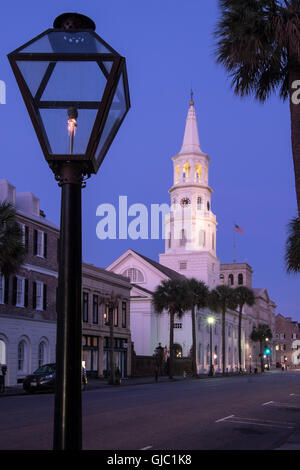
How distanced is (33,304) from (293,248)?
22.7 m

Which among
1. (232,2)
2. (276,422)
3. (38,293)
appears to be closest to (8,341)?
(38,293)

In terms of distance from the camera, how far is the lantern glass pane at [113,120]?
4.95 metres

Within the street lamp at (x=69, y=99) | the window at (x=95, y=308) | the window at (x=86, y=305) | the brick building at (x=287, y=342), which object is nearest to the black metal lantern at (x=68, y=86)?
the street lamp at (x=69, y=99)

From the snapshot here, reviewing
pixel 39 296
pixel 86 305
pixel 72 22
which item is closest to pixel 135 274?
pixel 86 305

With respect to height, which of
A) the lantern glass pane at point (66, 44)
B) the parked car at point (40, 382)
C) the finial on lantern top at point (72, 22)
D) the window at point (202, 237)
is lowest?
the parked car at point (40, 382)

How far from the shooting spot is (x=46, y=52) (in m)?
4.72

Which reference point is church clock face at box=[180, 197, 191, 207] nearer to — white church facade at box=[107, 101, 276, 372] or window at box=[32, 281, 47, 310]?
white church facade at box=[107, 101, 276, 372]

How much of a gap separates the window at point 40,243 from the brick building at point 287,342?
132156 mm

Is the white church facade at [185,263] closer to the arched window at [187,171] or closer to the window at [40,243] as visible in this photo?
the arched window at [187,171]

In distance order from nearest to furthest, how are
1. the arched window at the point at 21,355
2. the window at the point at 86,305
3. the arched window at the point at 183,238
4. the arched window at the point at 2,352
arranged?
the arched window at the point at 2,352 < the arched window at the point at 21,355 < the window at the point at 86,305 < the arched window at the point at 183,238

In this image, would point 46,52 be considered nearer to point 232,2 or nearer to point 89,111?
point 89,111

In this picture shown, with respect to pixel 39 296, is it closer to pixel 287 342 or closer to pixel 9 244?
pixel 9 244
